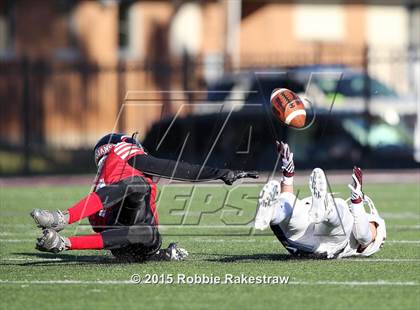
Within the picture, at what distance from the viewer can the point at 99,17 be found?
107ft

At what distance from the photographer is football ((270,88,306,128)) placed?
880cm

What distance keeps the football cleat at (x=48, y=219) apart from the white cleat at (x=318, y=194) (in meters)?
1.75

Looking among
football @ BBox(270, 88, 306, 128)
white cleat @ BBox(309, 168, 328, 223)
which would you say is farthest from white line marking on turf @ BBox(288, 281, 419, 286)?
football @ BBox(270, 88, 306, 128)

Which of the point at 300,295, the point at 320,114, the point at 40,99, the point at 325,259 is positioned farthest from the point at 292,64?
the point at 300,295

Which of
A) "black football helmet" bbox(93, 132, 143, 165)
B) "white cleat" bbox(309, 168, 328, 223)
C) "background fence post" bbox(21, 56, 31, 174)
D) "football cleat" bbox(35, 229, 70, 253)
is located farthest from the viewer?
"background fence post" bbox(21, 56, 31, 174)

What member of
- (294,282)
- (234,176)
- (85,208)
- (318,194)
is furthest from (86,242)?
(318,194)

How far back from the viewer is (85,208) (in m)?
8.15

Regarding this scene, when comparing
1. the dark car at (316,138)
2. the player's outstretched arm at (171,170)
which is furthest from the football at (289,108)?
the dark car at (316,138)

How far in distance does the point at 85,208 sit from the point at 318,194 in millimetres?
1637

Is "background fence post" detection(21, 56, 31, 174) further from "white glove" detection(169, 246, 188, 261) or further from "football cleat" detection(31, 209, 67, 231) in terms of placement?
"football cleat" detection(31, 209, 67, 231)

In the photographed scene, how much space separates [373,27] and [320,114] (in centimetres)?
1535

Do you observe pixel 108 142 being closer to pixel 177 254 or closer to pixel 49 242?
pixel 177 254

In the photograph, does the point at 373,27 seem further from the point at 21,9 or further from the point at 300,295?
the point at 300,295

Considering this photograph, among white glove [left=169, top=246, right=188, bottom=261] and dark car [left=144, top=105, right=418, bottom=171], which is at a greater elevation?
white glove [left=169, top=246, right=188, bottom=261]
